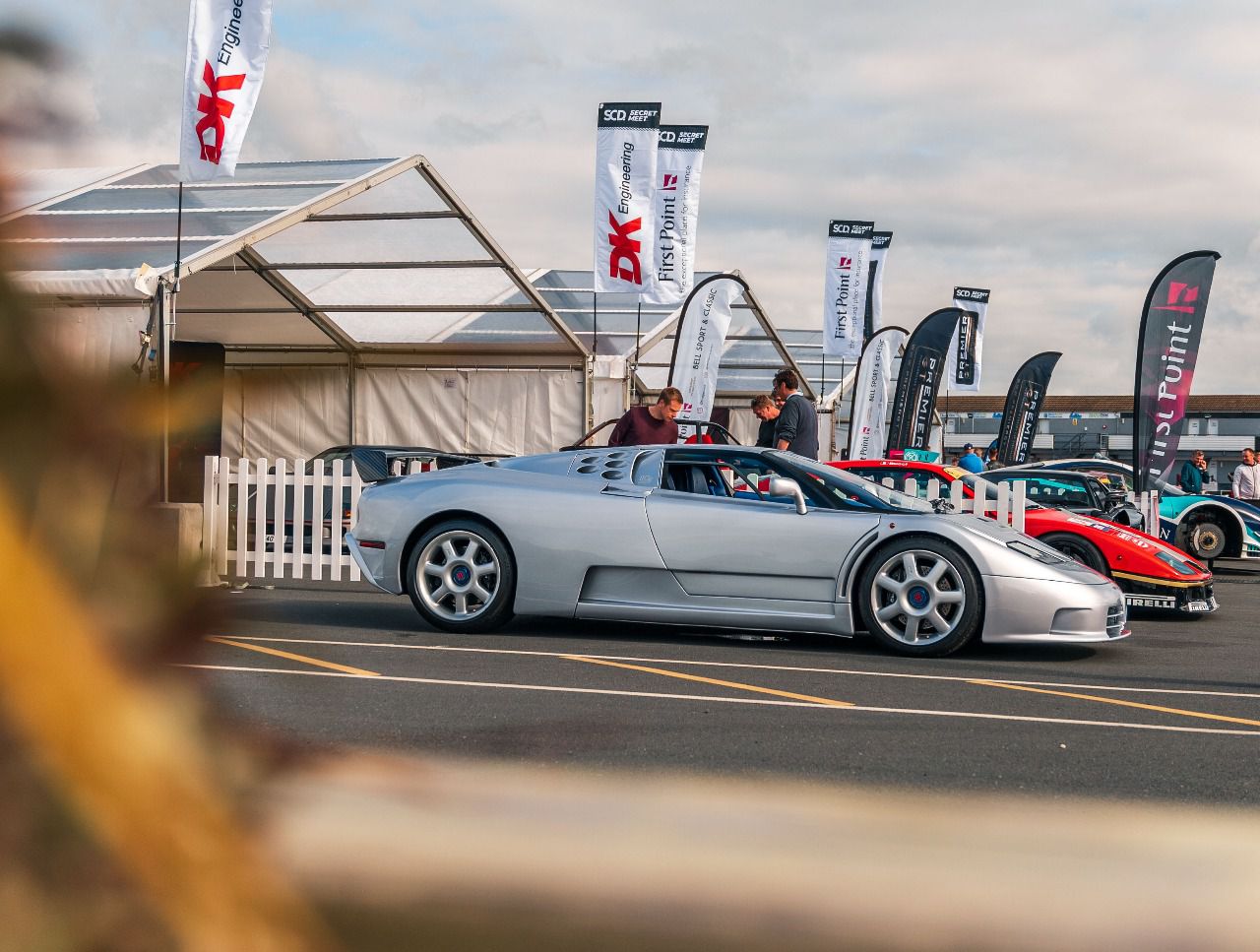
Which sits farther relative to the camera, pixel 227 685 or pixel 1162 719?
pixel 1162 719

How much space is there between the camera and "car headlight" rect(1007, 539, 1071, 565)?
26.1 ft

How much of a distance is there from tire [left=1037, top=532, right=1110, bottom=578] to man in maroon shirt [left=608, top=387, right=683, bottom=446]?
3.03m

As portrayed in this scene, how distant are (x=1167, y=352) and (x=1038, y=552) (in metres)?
9.07

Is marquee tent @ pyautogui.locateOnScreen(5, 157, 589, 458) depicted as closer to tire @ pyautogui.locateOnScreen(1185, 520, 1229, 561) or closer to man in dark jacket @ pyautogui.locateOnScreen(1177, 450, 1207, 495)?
tire @ pyautogui.locateOnScreen(1185, 520, 1229, 561)

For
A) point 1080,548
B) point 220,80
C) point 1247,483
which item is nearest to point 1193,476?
point 1247,483

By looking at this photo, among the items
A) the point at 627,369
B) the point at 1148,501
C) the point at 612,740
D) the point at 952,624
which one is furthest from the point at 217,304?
the point at 612,740

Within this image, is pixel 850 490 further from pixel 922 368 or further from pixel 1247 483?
pixel 922 368

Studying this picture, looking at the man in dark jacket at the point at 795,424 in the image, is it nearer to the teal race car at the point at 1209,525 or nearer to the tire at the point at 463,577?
the tire at the point at 463,577

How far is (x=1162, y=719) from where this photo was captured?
594 centimetres

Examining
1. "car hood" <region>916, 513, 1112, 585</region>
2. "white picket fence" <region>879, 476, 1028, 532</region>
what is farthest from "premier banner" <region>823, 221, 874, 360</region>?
"car hood" <region>916, 513, 1112, 585</region>

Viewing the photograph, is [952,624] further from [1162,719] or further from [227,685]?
[227,685]

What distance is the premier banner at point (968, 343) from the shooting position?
4034 cm

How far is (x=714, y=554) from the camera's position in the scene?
8109 mm

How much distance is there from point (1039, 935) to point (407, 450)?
698 inches
